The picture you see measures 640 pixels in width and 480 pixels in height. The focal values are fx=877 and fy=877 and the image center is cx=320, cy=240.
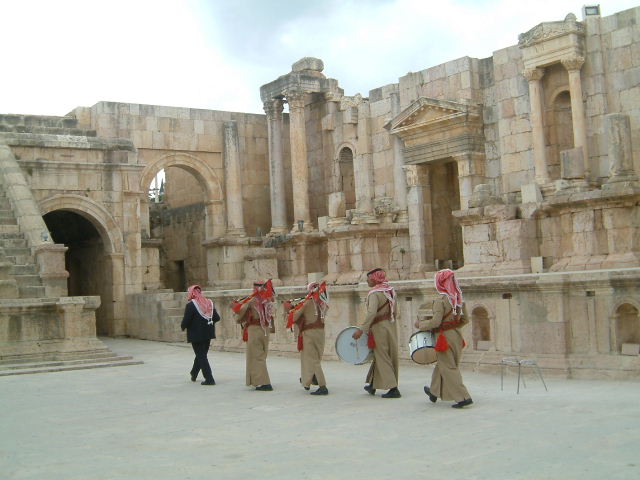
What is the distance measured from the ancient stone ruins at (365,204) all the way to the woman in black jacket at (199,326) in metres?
2.29

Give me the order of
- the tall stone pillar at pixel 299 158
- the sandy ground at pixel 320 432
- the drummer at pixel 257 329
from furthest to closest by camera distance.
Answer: the tall stone pillar at pixel 299 158 → the drummer at pixel 257 329 → the sandy ground at pixel 320 432

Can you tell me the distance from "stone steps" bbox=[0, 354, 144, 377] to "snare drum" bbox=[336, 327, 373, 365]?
5644mm

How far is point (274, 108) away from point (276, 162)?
167 centimetres

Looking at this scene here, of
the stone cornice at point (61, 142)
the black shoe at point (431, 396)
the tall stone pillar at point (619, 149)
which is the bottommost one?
the black shoe at point (431, 396)

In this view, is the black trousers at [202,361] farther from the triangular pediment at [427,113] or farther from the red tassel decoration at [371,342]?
the triangular pediment at [427,113]

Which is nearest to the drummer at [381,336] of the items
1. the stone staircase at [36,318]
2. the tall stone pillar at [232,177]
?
the stone staircase at [36,318]

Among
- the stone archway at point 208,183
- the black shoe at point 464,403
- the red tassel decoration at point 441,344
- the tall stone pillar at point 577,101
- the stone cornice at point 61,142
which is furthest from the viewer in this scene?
the stone archway at point 208,183

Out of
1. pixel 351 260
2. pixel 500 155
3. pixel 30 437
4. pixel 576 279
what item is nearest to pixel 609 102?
pixel 500 155

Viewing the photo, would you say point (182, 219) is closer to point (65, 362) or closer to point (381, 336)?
point (65, 362)

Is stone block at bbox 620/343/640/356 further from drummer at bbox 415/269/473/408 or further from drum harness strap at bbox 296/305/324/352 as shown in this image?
drum harness strap at bbox 296/305/324/352

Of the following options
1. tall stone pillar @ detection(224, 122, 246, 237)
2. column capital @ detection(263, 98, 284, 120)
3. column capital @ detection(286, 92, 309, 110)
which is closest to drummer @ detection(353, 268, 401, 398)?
column capital @ detection(286, 92, 309, 110)

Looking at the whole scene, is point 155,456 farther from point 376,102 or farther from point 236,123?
point 236,123

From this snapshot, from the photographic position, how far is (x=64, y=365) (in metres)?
13.9

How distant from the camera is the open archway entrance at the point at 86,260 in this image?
22.0 m
